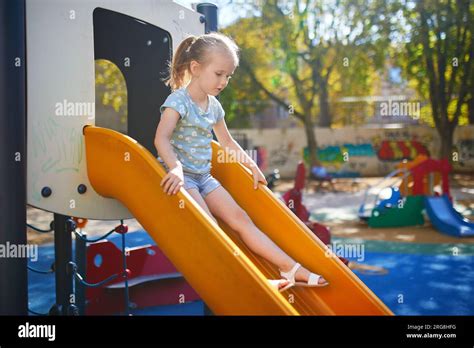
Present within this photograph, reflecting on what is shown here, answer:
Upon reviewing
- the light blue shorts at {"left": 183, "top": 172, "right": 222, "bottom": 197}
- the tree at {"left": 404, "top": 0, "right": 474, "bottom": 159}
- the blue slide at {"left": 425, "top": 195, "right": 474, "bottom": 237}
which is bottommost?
the blue slide at {"left": 425, "top": 195, "right": 474, "bottom": 237}

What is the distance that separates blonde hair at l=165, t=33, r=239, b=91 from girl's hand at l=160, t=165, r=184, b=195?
2.20ft

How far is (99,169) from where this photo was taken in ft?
10.0

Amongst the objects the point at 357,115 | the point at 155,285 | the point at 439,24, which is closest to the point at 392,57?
the point at 439,24

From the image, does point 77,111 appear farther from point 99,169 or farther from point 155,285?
point 155,285

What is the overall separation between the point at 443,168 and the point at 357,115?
1411 centimetres

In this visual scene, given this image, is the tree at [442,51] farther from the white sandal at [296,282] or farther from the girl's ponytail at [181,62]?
the white sandal at [296,282]

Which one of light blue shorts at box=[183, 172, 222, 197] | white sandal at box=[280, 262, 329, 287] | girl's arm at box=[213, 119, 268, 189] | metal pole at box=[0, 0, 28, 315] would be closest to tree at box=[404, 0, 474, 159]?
girl's arm at box=[213, 119, 268, 189]

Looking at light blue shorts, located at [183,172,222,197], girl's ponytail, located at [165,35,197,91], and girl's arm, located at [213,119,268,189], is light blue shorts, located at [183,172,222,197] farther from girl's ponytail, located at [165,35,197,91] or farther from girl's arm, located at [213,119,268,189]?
girl's ponytail, located at [165,35,197,91]

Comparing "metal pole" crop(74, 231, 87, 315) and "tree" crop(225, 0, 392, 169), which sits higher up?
"tree" crop(225, 0, 392, 169)

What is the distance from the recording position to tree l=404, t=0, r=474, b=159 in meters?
12.7

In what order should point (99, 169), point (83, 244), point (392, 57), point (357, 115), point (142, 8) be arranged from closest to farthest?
point (99, 169) < point (142, 8) < point (83, 244) < point (392, 57) < point (357, 115)

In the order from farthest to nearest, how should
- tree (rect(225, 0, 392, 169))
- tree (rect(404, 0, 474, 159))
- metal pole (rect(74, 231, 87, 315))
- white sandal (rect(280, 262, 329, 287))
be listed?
tree (rect(225, 0, 392, 169)) < tree (rect(404, 0, 474, 159)) < metal pole (rect(74, 231, 87, 315)) < white sandal (rect(280, 262, 329, 287))

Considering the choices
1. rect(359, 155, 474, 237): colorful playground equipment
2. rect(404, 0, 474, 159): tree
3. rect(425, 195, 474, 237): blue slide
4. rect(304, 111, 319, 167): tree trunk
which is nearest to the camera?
rect(425, 195, 474, 237): blue slide

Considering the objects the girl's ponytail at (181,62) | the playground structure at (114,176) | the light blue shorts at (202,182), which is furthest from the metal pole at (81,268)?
the girl's ponytail at (181,62)
